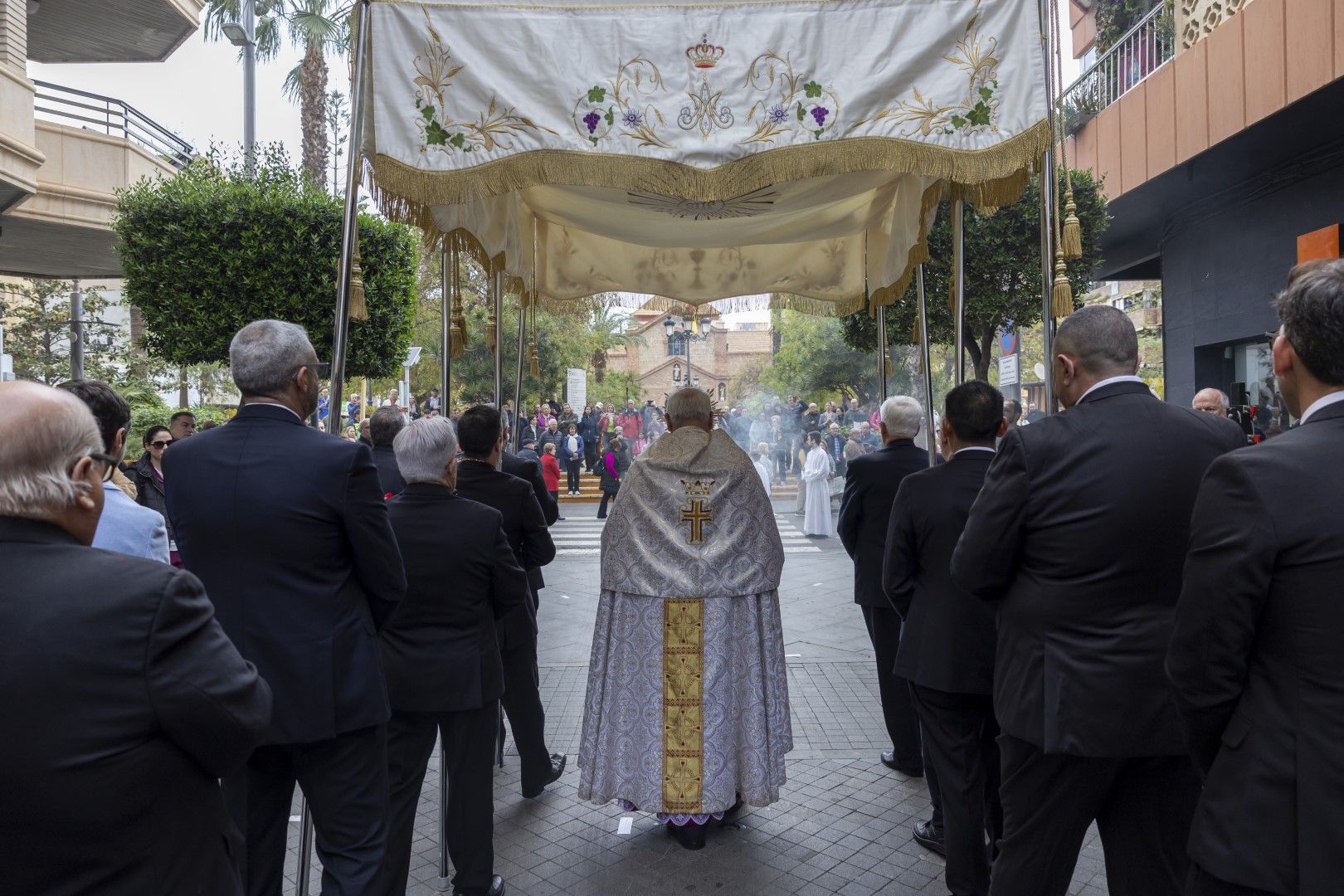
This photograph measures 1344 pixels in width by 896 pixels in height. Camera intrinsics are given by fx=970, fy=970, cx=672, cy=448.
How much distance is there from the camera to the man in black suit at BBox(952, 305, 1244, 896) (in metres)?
2.53

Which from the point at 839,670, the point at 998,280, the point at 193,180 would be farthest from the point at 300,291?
the point at 998,280

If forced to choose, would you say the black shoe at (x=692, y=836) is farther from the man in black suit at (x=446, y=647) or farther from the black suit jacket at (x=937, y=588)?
the black suit jacket at (x=937, y=588)

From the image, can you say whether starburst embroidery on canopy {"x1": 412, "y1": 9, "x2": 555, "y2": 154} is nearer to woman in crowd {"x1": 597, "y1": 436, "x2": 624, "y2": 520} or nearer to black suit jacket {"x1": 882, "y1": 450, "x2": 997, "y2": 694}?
black suit jacket {"x1": 882, "y1": 450, "x2": 997, "y2": 694}

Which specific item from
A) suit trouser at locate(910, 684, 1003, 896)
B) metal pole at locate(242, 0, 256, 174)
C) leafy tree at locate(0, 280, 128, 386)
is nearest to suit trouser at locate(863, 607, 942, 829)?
suit trouser at locate(910, 684, 1003, 896)

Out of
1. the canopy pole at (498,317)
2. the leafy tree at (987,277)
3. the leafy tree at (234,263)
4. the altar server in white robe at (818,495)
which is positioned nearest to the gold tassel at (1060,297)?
the canopy pole at (498,317)

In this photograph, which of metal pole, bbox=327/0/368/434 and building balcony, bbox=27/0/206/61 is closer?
metal pole, bbox=327/0/368/434

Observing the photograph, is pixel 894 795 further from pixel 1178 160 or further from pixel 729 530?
pixel 1178 160

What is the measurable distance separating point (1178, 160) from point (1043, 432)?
10.8 m

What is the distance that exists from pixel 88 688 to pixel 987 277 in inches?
370

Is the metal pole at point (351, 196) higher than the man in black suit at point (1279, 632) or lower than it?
higher

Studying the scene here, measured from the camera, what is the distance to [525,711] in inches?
184

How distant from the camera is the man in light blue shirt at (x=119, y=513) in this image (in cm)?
288

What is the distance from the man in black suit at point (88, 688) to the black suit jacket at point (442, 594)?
1.68 meters

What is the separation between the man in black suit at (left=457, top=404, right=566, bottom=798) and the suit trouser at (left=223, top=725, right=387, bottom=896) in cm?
146
